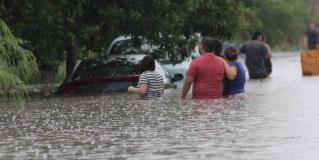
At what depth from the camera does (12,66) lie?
52.3 ft

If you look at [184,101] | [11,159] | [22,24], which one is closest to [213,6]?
[22,24]

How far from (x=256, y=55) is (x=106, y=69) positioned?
6.73m

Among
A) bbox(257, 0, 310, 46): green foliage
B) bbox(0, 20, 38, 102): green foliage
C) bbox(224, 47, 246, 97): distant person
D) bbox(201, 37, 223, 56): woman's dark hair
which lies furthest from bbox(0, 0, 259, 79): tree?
bbox(257, 0, 310, 46): green foliage

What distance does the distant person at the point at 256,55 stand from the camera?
2883cm

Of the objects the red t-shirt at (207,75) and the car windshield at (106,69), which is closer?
the red t-shirt at (207,75)

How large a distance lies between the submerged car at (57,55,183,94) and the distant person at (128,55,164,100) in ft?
16.0

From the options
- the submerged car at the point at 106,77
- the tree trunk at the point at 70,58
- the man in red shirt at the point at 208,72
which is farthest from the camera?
the tree trunk at the point at 70,58

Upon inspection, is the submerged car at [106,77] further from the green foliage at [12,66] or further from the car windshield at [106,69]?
the green foliage at [12,66]

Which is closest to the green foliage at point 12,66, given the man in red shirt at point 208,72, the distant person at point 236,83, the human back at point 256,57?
the man in red shirt at point 208,72

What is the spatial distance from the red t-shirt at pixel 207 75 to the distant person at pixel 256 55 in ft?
37.3

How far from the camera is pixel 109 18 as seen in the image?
80.7 ft

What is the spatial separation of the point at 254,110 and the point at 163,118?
1.85 meters

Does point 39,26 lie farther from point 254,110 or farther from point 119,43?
point 254,110

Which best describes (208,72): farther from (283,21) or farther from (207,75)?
(283,21)
